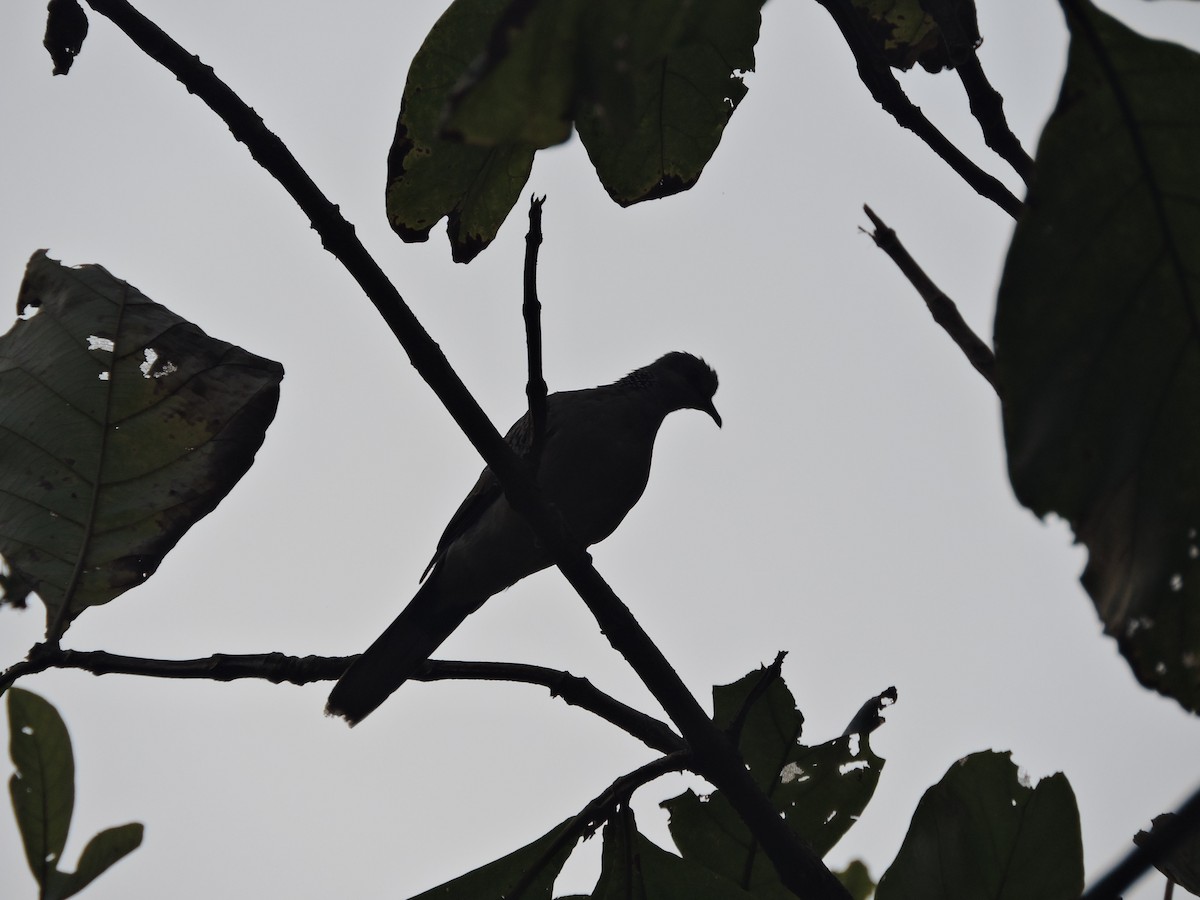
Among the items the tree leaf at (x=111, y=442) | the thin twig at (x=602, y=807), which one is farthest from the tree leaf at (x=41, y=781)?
the thin twig at (x=602, y=807)

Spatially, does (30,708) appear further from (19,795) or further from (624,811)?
(624,811)

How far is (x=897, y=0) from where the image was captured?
2.45 m

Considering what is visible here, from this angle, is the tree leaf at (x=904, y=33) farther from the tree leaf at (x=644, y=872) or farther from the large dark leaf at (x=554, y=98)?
the tree leaf at (x=644, y=872)

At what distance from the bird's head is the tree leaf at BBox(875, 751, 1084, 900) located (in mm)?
4364

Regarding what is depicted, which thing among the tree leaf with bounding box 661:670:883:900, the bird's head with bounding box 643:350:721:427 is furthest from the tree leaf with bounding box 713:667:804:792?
the bird's head with bounding box 643:350:721:427

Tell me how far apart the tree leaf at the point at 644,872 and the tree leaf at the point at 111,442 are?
3.74 feet

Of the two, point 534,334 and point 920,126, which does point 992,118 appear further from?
point 534,334

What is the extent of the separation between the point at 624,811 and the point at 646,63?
70.0 inches

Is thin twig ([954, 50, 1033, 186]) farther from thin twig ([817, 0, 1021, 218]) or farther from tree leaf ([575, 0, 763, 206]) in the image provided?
tree leaf ([575, 0, 763, 206])

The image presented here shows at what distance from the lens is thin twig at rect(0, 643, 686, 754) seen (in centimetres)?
241

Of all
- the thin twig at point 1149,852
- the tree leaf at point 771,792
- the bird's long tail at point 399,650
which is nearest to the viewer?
the thin twig at point 1149,852

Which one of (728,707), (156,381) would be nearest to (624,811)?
(728,707)

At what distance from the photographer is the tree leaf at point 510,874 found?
97.0 inches

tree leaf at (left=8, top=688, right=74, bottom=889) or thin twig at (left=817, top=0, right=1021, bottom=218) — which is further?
tree leaf at (left=8, top=688, right=74, bottom=889)
